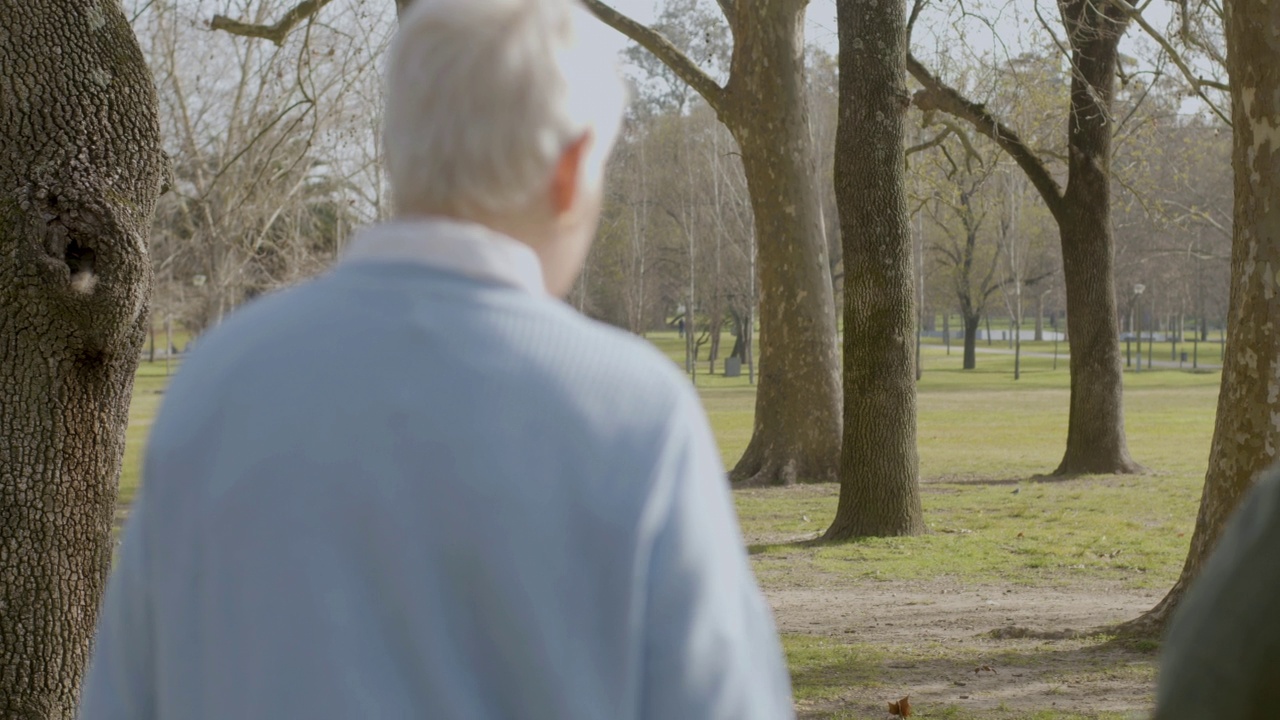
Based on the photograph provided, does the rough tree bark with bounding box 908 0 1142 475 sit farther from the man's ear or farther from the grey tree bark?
the man's ear

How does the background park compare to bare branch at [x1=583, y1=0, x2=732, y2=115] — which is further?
bare branch at [x1=583, y1=0, x2=732, y2=115]

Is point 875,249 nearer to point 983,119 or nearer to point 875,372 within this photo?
point 875,372

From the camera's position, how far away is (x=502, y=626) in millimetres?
1489

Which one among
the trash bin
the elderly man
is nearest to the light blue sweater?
the elderly man

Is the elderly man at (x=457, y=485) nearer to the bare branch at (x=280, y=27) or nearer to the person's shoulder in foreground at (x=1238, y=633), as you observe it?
the person's shoulder in foreground at (x=1238, y=633)

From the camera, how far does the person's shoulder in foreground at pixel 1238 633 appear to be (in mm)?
1075

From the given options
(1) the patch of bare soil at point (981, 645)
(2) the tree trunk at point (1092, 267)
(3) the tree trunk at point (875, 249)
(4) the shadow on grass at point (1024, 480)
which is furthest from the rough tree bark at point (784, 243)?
(1) the patch of bare soil at point (981, 645)

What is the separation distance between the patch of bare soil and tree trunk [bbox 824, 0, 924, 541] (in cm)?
170

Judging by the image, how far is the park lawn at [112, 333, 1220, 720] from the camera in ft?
22.9

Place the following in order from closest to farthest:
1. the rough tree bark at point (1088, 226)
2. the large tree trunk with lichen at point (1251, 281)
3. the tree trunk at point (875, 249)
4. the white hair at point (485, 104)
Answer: the white hair at point (485, 104), the large tree trunk with lichen at point (1251, 281), the tree trunk at point (875, 249), the rough tree bark at point (1088, 226)

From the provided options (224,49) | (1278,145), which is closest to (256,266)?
(224,49)

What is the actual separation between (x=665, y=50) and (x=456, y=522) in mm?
15770

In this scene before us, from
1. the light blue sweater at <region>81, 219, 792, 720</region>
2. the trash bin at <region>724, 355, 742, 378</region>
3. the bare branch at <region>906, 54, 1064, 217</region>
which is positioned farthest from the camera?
the trash bin at <region>724, 355, 742, 378</region>

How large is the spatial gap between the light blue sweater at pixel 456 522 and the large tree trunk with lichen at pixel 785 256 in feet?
47.8
